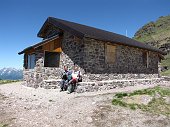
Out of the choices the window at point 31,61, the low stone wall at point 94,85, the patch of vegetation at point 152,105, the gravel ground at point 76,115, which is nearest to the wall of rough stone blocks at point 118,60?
the low stone wall at point 94,85

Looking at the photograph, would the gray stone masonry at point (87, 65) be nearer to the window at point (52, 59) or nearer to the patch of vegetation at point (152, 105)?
the window at point (52, 59)

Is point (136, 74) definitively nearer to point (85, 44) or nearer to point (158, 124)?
point (85, 44)

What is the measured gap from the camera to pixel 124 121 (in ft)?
22.7

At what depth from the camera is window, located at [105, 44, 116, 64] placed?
15.8 m

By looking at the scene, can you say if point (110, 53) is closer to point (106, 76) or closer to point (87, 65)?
point (106, 76)

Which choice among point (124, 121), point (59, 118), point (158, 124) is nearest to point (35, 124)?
point (59, 118)

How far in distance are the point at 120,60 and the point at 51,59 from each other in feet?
19.9

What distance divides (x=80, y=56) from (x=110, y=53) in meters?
2.89

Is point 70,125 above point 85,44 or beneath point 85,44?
beneath

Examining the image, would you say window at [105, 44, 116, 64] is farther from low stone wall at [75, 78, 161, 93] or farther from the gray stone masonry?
low stone wall at [75, 78, 161, 93]

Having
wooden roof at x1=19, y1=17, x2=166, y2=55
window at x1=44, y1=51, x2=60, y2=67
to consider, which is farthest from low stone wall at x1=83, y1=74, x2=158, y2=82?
window at x1=44, y1=51, x2=60, y2=67

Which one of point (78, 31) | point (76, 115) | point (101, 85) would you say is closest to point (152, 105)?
point (76, 115)

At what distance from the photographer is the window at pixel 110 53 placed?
15.8m

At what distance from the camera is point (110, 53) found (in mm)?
16172
